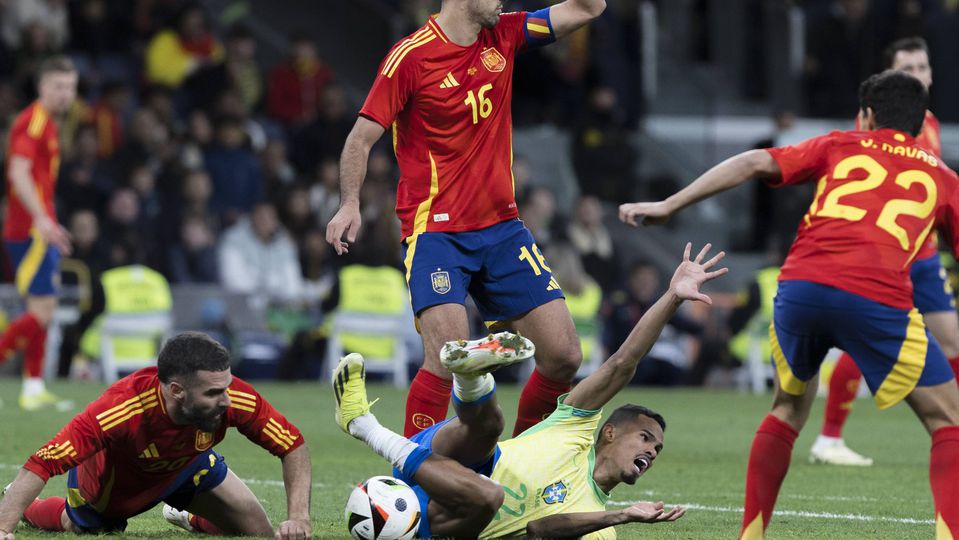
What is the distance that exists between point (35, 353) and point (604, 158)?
8697 millimetres

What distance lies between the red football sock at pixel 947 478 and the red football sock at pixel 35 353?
28.8 ft

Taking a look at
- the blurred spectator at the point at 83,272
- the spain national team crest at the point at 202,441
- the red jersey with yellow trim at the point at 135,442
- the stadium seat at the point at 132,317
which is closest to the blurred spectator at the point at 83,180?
the blurred spectator at the point at 83,272

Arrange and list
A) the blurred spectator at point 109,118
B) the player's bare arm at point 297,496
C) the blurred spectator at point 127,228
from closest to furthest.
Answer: the player's bare arm at point 297,496, the blurred spectator at point 127,228, the blurred spectator at point 109,118

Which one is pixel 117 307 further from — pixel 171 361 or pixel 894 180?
pixel 894 180

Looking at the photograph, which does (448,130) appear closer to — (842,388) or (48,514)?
(48,514)

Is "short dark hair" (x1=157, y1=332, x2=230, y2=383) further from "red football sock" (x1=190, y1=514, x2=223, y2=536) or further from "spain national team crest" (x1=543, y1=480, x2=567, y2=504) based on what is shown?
"spain national team crest" (x1=543, y1=480, x2=567, y2=504)

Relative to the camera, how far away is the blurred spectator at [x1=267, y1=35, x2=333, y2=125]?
20531 mm

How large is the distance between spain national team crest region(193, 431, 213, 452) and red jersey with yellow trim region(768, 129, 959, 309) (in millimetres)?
2393

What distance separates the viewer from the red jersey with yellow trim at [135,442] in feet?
20.7

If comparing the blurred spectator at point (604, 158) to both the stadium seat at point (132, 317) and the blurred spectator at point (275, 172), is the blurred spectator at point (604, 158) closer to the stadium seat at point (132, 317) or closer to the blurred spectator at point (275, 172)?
the blurred spectator at point (275, 172)

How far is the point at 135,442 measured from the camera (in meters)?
6.47

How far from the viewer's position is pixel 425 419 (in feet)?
24.3

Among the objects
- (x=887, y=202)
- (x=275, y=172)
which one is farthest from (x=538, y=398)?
(x=275, y=172)

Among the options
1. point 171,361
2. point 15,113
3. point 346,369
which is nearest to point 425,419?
point 346,369
